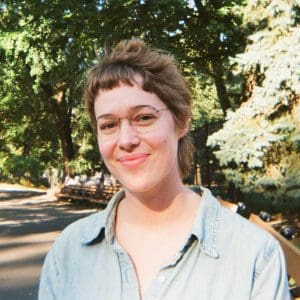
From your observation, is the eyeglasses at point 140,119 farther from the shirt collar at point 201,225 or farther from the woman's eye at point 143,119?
the shirt collar at point 201,225

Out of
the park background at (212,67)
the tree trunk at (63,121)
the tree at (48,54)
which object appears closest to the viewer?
the park background at (212,67)

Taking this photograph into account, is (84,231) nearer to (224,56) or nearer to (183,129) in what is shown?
(183,129)

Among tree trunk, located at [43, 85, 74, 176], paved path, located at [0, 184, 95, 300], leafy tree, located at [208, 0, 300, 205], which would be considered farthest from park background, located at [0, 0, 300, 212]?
Result: tree trunk, located at [43, 85, 74, 176]

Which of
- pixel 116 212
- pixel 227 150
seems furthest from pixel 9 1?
pixel 116 212


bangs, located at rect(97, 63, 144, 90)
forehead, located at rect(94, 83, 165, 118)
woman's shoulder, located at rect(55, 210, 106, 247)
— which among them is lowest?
woman's shoulder, located at rect(55, 210, 106, 247)

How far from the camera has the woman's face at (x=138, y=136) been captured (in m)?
1.77

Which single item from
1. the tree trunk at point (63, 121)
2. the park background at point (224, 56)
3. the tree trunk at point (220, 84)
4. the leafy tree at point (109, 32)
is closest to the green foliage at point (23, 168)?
the tree trunk at point (63, 121)

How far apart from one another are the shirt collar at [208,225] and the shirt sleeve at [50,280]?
1.57 feet

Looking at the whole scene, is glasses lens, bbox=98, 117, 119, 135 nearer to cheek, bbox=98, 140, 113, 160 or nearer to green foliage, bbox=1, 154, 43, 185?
cheek, bbox=98, 140, 113, 160

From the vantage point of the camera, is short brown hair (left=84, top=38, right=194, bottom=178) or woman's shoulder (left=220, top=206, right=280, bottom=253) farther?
short brown hair (left=84, top=38, right=194, bottom=178)

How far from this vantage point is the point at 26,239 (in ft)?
41.4

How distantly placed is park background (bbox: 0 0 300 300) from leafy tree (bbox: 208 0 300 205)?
19mm

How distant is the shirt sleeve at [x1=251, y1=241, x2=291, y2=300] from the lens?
158 cm

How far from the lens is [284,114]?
35.7 ft
